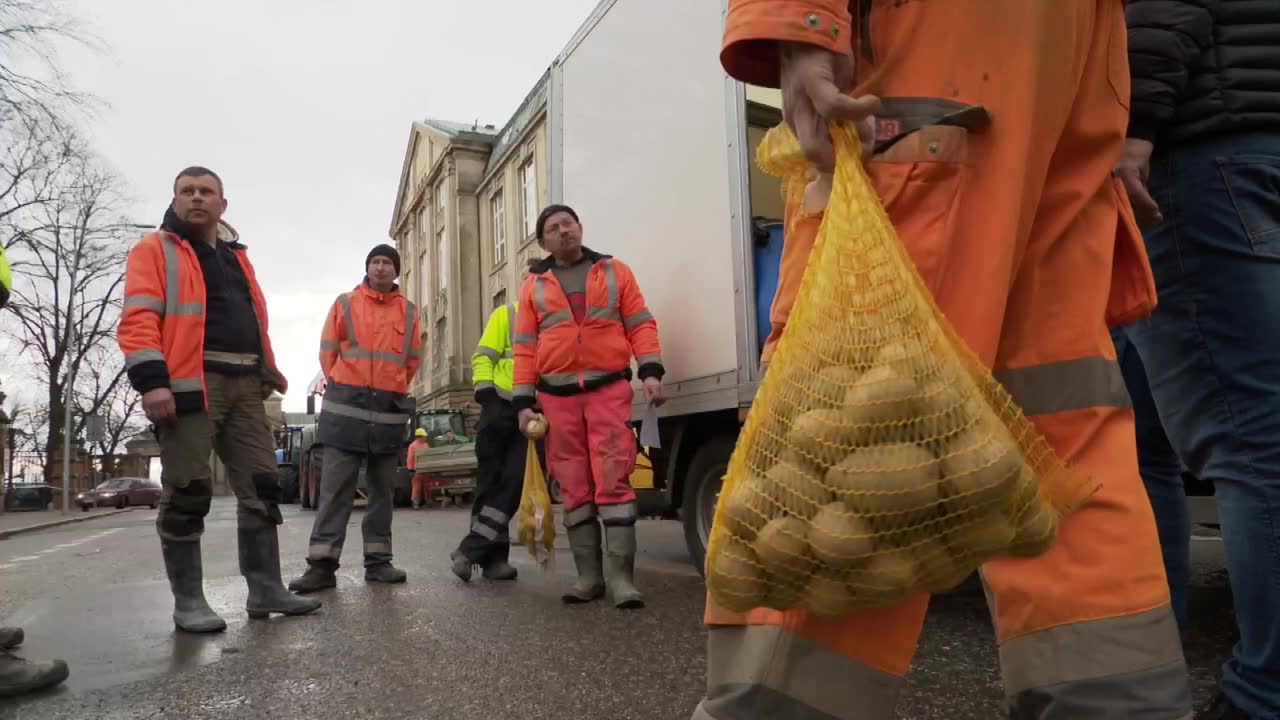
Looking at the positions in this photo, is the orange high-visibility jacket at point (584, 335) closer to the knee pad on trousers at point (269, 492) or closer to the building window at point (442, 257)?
the knee pad on trousers at point (269, 492)

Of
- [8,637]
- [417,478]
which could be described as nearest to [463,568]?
[8,637]

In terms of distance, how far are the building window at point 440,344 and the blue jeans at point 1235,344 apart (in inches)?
1320

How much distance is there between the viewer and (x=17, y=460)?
51.6 meters

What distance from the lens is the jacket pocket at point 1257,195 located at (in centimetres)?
188

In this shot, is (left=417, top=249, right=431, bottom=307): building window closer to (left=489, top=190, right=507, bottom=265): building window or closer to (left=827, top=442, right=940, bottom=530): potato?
(left=489, top=190, right=507, bottom=265): building window

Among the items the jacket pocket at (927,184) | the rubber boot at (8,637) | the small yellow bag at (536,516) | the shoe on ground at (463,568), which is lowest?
the shoe on ground at (463,568)

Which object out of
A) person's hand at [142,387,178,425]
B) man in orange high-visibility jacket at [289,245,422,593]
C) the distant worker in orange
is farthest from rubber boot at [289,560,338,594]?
the distant worker in orange

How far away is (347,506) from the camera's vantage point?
5430 mm

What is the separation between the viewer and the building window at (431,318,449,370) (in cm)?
3488

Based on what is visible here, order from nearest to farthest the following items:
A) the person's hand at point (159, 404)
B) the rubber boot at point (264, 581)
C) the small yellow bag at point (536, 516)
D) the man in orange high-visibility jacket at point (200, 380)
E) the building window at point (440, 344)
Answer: the person's hand at point (159, 404) < the man in orange high-visibility jacket at point (200, 380) < the rubber boot at point (264, 581) < the small yellow bag at point (536, 516) < the building window at point (440, 344)

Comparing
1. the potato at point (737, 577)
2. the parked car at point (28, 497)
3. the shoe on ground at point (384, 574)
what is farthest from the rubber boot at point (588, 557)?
the parked car at point (28, 497)

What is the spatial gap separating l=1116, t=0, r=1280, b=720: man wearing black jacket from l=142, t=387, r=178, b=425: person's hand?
353 centimetres

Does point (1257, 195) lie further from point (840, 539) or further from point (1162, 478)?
point (840, 539)

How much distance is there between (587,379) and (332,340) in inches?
78.2
